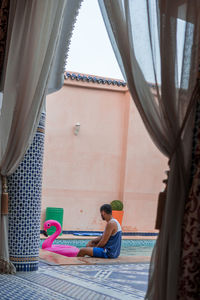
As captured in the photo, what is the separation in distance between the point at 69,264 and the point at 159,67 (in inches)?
101

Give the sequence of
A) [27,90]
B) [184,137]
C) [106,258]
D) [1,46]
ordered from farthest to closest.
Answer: [106,258], [1,46], [27,90], [184,137]

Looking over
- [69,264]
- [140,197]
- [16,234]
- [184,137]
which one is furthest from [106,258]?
[140,197]

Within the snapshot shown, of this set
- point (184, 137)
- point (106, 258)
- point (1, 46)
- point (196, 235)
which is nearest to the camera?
point (196, 235)

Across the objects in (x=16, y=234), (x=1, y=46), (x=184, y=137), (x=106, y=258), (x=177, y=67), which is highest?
(x=1, y=46)

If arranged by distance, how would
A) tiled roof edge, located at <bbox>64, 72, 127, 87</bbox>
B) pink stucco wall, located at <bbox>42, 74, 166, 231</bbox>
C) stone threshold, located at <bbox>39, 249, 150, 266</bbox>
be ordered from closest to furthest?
stone threshold, located at <bbox>39, 249, 150, 266</bbox> → pink stucco wall, located at <bbox>42, 74, 166, 231</bbox> → tiled roof edge, located at <bbox>64, 72, 127, 87</bbox>

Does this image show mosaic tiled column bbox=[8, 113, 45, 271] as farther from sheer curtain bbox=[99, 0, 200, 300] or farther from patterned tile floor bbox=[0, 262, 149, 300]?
sheer curtain bbox=[99, 0, 200, 300]

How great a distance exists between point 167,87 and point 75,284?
5.67 feet

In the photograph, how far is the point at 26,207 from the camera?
3.27 m

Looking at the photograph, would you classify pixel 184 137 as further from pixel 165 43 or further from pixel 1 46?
pixel 1 46

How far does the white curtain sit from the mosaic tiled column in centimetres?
14

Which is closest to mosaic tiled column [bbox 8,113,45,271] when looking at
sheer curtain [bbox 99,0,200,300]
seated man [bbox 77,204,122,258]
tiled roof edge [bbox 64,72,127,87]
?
seated man [bbox 77,204,122,258]

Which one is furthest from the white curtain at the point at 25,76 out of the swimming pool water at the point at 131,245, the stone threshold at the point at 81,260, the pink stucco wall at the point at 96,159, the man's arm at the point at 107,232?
the pink stucco wall at the point at 96,159

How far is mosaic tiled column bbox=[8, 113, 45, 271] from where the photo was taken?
10.6 ft

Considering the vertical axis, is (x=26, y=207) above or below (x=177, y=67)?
below
